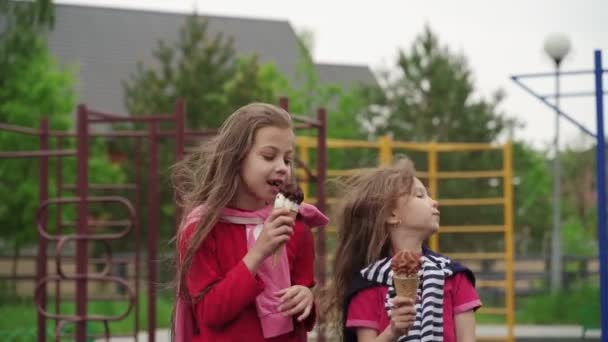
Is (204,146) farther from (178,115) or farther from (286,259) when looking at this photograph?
(178,115)

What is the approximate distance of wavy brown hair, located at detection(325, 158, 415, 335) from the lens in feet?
10.9

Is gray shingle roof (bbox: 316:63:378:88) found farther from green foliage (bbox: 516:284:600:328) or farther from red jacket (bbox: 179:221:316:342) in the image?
red jacket (bbox: 179:221:316:342)

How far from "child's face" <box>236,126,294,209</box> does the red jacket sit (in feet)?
0.42

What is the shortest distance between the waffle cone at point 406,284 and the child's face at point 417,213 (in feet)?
1.37

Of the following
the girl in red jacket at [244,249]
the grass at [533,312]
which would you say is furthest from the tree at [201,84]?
the girl in red jacket at [244,249]

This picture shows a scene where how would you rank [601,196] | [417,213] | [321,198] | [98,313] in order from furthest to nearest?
1. [98,313]
2. [321,198]
3. [601,196]
4. [417,213]

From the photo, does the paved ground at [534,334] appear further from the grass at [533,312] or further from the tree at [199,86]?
the tree at [199,86]

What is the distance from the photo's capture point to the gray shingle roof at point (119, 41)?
1409 inches

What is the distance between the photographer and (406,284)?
2.87m

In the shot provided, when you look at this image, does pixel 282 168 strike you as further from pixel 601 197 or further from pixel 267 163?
pixel 601 197

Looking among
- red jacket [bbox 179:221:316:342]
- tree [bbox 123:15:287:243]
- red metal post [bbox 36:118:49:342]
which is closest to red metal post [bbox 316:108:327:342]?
red metal post [bbox 36:118:49:342]

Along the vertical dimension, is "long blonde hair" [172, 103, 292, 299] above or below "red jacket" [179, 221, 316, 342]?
above

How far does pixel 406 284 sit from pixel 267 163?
1.66ft

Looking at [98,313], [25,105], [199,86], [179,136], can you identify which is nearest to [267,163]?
[179,136]
